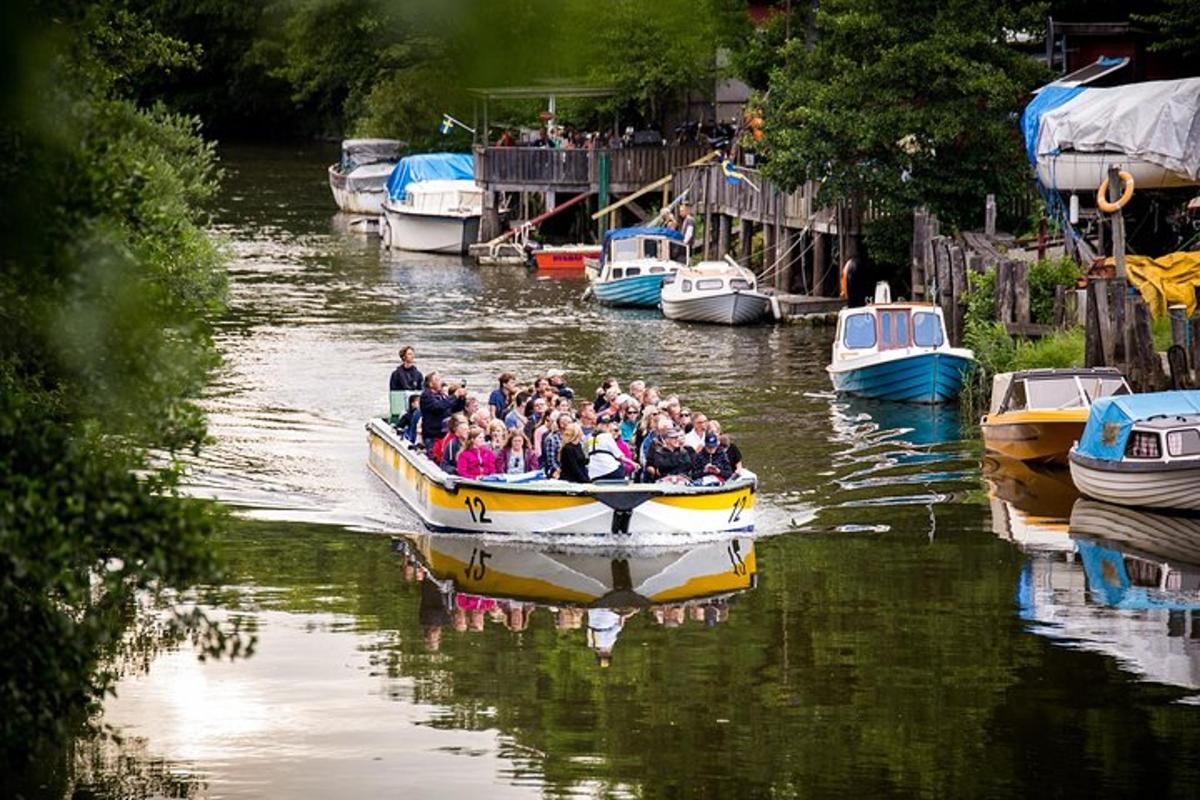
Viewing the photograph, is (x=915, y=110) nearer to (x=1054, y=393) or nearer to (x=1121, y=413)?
(x=1054, y=393)

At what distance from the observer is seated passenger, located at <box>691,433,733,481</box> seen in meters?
26.9

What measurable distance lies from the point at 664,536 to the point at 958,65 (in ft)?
70.1

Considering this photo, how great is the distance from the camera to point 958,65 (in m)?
44.8

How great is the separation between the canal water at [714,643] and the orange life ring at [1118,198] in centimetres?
434

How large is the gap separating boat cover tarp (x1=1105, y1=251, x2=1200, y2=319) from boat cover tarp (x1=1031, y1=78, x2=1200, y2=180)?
2804mm

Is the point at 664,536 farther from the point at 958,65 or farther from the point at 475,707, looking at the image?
the point at 958,65

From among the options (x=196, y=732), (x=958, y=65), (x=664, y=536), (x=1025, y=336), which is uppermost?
(x=958, y=65)

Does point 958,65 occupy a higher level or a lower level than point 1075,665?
higher

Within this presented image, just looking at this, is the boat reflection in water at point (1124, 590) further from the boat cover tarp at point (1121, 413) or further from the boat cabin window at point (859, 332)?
the boat cabin window at point (859, 332)

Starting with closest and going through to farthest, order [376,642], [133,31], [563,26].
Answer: [563,26]
[133,31]
[376,642]

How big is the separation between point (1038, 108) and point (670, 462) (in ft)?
62.2

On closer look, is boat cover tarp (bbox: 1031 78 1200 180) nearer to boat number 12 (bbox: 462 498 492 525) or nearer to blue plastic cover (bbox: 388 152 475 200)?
boat number 12 (bbox: 462 498 492 525)

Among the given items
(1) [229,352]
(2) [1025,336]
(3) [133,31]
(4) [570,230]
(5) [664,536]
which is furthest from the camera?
(4) [570,230]

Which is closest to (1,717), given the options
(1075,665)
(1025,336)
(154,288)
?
(154,288)
